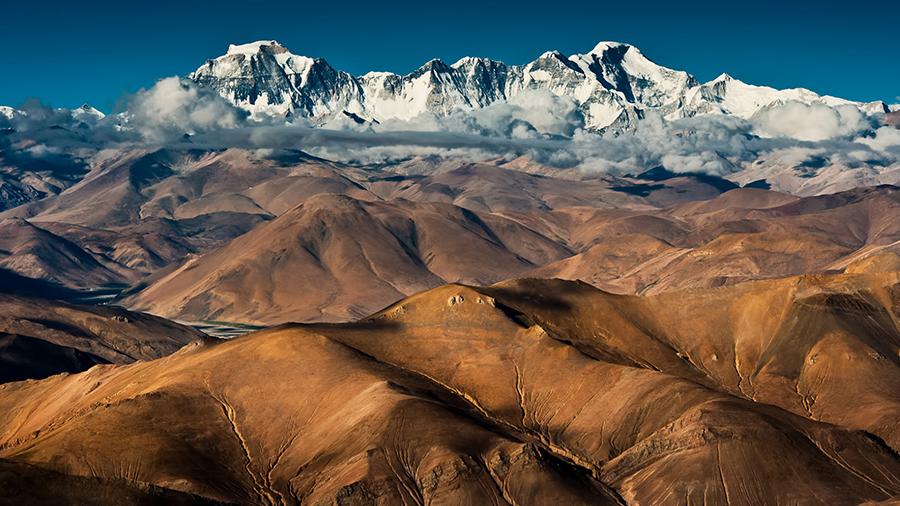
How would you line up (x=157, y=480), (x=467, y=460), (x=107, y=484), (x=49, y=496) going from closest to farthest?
(x=49, y=496) < (x=107, y=484) < (x=157, y=480) < (x=467, y=460)

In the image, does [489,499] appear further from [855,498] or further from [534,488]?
[855,498]

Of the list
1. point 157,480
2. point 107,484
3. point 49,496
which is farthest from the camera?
point 157,480

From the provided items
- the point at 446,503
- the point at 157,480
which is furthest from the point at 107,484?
the point at 446,503

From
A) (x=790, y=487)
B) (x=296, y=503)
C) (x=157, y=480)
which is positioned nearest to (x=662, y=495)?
(x=790, y=487)

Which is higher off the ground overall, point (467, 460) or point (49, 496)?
point (49, 496)

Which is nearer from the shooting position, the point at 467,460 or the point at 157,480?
the point at 157,480

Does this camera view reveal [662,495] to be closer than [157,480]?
No

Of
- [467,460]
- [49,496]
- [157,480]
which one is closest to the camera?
[49,496]

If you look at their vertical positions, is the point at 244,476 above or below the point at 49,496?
below

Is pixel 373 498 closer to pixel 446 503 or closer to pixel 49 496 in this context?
pixel 446 503
